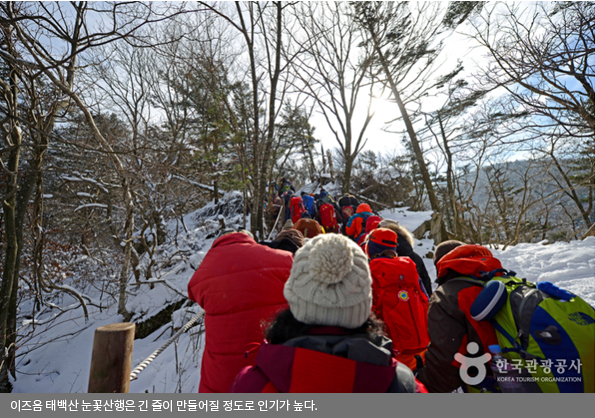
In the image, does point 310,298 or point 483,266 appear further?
point 483,266

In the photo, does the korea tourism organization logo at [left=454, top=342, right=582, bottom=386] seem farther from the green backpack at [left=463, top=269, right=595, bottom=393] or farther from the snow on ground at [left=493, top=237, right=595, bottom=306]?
the snow on ground at [left=493, top=237, right=595, bottom=306]

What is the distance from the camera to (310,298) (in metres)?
1.12

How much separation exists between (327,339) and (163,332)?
734 centimetres

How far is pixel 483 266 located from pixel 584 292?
3889mm

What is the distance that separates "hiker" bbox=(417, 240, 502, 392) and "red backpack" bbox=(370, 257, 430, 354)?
0.24 meters

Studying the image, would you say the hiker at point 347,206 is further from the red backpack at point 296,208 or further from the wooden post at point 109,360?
the wooden post at point 109,360

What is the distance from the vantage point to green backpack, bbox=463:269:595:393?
1365 mm

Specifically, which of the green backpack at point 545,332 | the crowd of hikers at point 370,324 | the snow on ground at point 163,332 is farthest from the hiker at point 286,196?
the green backpack at point 545,332

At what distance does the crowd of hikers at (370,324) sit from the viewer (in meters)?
0.99

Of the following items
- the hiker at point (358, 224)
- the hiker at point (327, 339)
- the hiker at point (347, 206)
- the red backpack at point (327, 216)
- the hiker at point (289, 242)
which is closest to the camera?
the hiker at point (327, 339)

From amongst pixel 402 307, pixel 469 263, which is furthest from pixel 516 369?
pixel 402 307

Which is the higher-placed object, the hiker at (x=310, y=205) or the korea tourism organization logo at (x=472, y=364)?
the hiker at (x=310, y=205)
